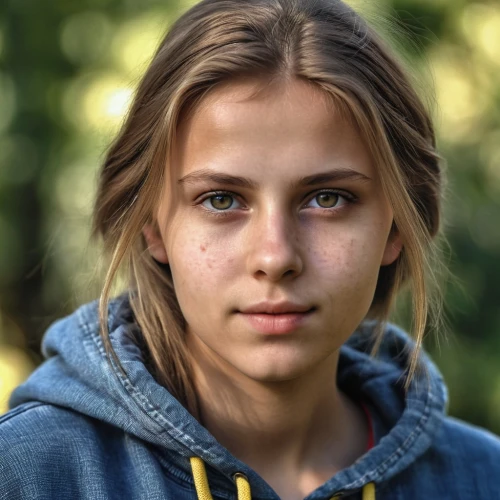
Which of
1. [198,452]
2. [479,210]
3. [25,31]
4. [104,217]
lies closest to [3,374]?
[25,31]

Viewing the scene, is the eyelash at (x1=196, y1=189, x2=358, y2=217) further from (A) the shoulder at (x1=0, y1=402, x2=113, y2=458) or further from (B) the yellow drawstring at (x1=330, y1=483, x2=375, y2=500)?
(B) the yellow drawstring at (x1=330, y1=483, x2=375, y2=500)

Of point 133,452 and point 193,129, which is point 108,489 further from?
point 193,129

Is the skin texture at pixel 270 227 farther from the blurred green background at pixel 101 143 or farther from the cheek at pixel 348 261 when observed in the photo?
the blurred green background at pixel 101 143

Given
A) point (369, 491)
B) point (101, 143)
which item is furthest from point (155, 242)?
point (101, 143)

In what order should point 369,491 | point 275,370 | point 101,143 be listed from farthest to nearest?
point 101,143 < point 369,491 < point 275,370

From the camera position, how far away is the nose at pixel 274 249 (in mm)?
1949

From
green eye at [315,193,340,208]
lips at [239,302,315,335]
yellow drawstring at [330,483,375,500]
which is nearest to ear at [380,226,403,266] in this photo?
green eye at [315,193,340,208]

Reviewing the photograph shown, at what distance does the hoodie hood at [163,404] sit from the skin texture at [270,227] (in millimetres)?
153

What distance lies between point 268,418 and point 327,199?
1.83ft

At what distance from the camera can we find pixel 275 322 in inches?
79.4

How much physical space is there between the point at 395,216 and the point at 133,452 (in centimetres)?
81

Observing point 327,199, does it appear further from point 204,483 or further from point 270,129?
point 204,483

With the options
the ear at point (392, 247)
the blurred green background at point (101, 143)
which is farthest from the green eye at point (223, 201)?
the blurred green background at point (101, 143)

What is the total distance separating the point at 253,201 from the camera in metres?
2.04
